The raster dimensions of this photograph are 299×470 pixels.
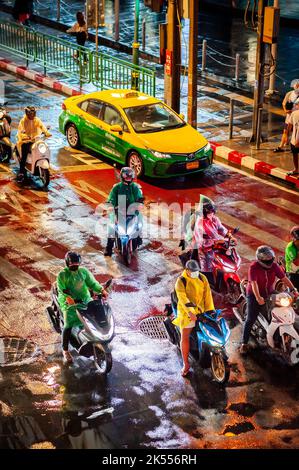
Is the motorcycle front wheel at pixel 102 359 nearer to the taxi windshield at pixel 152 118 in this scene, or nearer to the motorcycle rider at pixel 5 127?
the taxi windshield at pixel 152 118

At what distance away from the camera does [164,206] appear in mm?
18625

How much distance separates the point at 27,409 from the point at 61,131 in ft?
38.5

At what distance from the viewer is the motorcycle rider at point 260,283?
12.7 meters

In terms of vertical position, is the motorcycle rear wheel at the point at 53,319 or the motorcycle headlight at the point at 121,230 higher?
the motorcycle rear wheel at the point at 53,319

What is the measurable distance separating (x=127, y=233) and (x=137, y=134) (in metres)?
4.56

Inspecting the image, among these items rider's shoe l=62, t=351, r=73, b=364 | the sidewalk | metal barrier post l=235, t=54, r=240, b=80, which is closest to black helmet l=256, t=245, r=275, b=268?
rider's shoe l=62, t=351, r=73, b=364

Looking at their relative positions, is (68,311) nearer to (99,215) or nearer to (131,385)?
(131,385)

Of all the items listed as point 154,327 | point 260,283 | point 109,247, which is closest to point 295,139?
point 109,247

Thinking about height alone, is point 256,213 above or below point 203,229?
below

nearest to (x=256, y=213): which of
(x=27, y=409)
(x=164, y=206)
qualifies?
(x=164, y=206)

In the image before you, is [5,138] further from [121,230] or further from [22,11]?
[22,11]

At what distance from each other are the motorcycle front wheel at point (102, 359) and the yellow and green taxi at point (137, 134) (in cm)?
775

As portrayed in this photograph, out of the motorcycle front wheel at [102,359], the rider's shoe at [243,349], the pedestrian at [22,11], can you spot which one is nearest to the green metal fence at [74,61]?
the pedestrian at [22,11]

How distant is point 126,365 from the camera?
12672 millimetres
